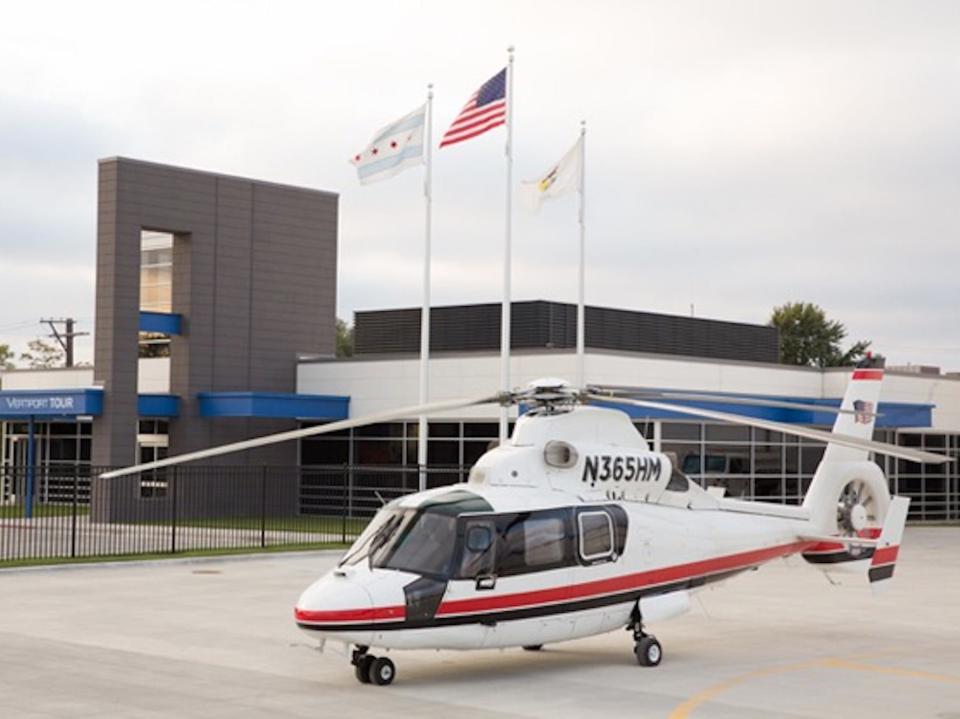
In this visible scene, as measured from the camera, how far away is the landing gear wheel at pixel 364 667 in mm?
15531

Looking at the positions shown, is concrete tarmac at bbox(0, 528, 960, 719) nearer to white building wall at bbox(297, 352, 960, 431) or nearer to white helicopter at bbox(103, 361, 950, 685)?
white helicopter at bbox(103, 361, 950, 685)

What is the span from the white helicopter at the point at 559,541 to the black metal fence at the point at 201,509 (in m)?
16.2

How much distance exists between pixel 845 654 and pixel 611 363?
2101cm

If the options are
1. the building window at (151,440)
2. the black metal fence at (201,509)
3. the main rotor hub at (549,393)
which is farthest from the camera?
the building window at (151,440)

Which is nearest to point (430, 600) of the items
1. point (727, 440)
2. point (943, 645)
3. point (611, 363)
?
point (943, 645)

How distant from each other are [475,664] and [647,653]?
6.67ft

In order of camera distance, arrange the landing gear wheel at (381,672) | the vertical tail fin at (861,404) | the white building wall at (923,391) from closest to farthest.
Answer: the landing gear wheel at (381,672) < the vertical tail fin at (861,404) < the white building wall at (923,391)

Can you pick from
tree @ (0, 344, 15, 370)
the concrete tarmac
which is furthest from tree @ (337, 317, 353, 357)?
the concrete tarmac

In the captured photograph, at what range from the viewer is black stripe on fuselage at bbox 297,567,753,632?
586 inches

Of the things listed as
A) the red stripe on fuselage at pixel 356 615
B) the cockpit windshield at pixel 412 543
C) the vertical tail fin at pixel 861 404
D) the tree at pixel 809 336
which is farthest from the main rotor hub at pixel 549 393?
the tree at pixel 809 336

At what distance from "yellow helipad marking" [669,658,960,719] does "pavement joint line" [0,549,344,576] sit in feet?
53.2

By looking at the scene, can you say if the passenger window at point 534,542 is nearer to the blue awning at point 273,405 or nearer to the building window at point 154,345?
the blue awning at point 273,405

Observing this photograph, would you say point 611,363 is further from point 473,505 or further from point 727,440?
point 473,505

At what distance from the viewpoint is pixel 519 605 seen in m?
15.9
